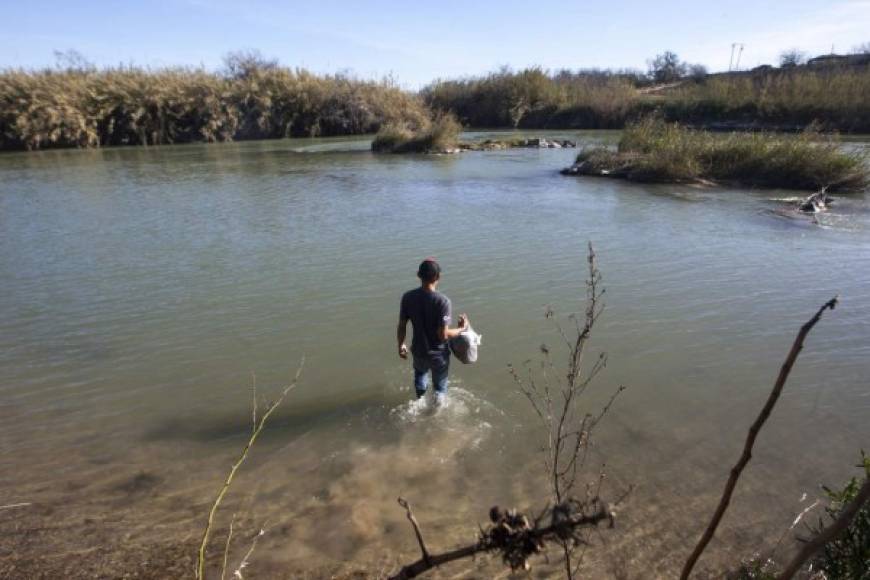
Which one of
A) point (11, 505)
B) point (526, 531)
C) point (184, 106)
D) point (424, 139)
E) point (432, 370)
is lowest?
point (11, 505)

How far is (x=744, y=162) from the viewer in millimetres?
19922

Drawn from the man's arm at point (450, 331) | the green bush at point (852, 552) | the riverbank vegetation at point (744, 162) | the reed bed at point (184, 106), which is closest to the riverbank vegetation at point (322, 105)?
the reed bed at point (184, 106)

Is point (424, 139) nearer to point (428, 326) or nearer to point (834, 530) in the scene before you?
point (428, 326)

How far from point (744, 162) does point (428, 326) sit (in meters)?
18.7

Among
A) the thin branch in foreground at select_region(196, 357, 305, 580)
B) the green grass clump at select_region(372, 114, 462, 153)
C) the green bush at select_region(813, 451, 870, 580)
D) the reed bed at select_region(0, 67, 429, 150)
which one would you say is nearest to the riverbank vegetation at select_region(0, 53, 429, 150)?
the reed bed at select_region(0, 67, 429, 150)

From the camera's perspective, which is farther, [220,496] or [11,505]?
[11,505]

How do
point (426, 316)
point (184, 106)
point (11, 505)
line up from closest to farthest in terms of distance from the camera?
point (11, 505) < point (426, 316) < point (184, 106)

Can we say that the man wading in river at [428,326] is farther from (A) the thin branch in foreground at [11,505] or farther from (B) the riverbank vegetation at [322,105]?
(B) the riverbank vegetation at [322,105]

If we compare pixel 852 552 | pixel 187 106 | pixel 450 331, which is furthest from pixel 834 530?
pixel 187 106

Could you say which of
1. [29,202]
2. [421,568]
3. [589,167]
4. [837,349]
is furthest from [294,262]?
[589,167]

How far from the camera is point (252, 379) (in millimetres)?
6473

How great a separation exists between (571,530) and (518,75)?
50.4 metres

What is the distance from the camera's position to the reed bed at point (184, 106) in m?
33.2

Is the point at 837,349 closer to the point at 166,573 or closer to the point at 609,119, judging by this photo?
the point at 166,573
